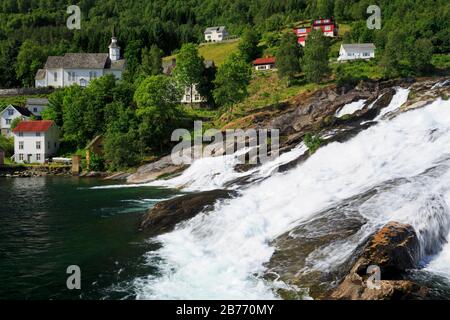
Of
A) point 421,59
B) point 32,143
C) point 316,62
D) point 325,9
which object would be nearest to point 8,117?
point 32,143

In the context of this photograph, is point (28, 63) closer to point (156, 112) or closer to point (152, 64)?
point (152, 64)

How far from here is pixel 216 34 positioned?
18662cm

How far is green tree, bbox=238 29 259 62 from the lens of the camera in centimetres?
12709

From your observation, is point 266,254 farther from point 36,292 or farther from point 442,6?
point 442,6

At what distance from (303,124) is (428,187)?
126 ft

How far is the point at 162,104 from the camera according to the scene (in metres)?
77.1

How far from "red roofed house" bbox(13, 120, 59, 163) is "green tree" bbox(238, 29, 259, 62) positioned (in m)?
61.2

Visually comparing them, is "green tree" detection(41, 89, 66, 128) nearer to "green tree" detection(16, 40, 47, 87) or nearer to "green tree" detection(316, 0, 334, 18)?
"green tree" detection(16, 40, 47, 87)

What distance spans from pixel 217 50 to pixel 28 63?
191ft

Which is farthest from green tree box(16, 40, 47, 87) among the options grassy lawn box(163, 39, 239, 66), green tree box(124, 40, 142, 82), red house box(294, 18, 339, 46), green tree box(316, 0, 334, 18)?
green tree box(316, 0, 334, 18)

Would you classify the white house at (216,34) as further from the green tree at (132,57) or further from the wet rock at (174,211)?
the wet rock at (174,211)

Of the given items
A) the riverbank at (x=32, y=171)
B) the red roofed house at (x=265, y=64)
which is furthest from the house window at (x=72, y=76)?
the riverbank at (x=32, y=171)

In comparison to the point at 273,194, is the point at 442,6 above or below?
above
